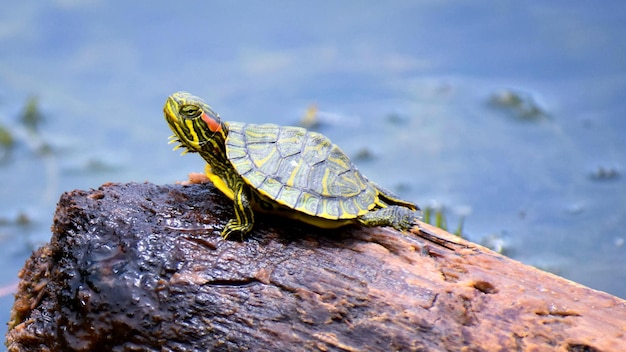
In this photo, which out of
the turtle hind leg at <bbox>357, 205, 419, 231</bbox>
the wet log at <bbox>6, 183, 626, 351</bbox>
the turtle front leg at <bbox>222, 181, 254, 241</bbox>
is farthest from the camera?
the turtle hind leg at <bbox>357, 205, 419, 231</bbox>

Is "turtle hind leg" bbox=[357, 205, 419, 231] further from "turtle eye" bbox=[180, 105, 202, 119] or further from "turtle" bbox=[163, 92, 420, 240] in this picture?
"turtle eye" bbox=[180, 105, 202, 119]

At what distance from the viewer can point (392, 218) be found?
2902 mm

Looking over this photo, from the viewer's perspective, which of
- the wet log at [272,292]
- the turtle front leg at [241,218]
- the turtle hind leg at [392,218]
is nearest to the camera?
the wet log at [272,292]

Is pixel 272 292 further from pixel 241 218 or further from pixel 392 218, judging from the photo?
pixel 392 218

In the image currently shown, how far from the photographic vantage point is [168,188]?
9.91ft

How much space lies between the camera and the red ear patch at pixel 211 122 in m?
2.88

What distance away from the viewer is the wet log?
2.52m

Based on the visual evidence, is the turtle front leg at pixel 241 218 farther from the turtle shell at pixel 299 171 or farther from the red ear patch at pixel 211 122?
the red ear patch at pixel 211 122

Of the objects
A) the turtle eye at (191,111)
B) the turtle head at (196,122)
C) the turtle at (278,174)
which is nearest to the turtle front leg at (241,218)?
the turtle at (278,174)

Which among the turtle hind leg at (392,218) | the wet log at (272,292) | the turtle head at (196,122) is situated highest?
the turtle head at (196,122)

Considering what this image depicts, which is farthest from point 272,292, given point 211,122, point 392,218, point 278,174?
point 211,122

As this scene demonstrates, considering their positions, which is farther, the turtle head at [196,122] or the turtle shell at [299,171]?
the turtle head at [196,122]

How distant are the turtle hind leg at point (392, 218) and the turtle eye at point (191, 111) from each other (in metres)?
0.82

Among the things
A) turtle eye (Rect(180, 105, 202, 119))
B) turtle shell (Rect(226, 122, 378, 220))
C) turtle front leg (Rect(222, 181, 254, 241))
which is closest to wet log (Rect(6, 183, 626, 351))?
turtle front leg (Rect(222, 181, 254, 241))
